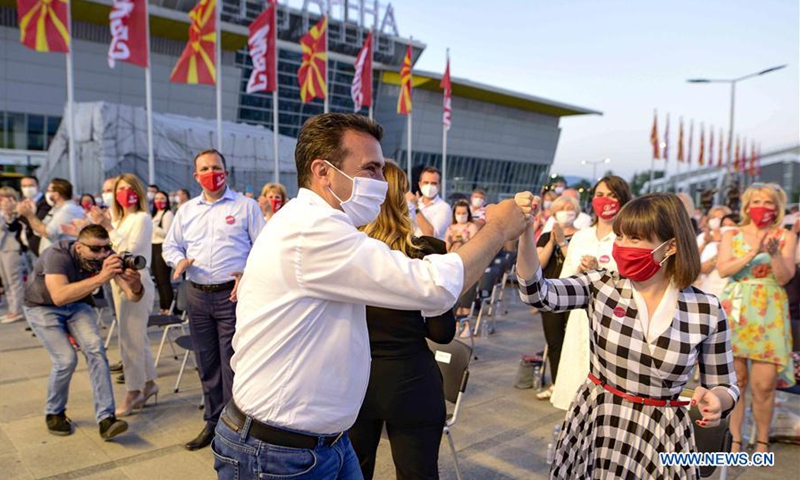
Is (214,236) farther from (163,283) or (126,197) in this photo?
(163,283)

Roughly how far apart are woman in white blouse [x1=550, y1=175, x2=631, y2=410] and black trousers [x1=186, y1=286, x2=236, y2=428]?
266 centimetres

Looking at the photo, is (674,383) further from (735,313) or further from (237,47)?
(237,47)

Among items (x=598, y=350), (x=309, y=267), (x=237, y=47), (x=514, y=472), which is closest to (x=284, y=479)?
(x=309, y=267)

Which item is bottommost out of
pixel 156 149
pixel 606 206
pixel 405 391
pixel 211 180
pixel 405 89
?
pixel 405 391

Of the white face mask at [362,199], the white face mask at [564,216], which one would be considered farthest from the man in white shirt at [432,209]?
the white face mask at [362,199]

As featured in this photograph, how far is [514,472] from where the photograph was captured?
12.7 ft

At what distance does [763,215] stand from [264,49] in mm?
17077

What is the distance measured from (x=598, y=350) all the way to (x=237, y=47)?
4173 cm

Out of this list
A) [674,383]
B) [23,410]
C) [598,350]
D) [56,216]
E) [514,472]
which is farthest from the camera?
[56,216]

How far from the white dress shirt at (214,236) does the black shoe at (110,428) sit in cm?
122

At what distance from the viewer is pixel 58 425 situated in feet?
14.4

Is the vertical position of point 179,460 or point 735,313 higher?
point 735,313

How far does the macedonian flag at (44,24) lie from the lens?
44.7 ft

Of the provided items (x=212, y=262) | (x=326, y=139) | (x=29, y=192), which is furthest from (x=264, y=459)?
(x=29, y=192)
